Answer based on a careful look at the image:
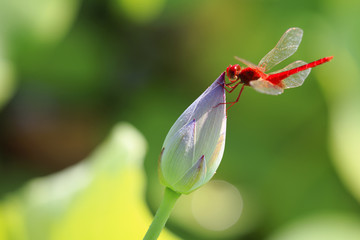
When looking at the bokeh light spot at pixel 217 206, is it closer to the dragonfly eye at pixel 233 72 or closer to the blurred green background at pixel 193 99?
the blurred green background at pixel 193 99

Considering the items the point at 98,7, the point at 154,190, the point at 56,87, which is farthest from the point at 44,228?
the point at 98,7

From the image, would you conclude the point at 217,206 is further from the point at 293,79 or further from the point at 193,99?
the point at 293,79

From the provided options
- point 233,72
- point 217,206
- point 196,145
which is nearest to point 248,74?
point 233,72

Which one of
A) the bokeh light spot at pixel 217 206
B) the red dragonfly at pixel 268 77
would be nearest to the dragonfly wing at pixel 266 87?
the red dragonfly at pixel 268 77

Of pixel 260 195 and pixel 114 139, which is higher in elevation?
pixel 114 139

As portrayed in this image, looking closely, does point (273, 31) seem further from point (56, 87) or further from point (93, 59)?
point (56, 87)
